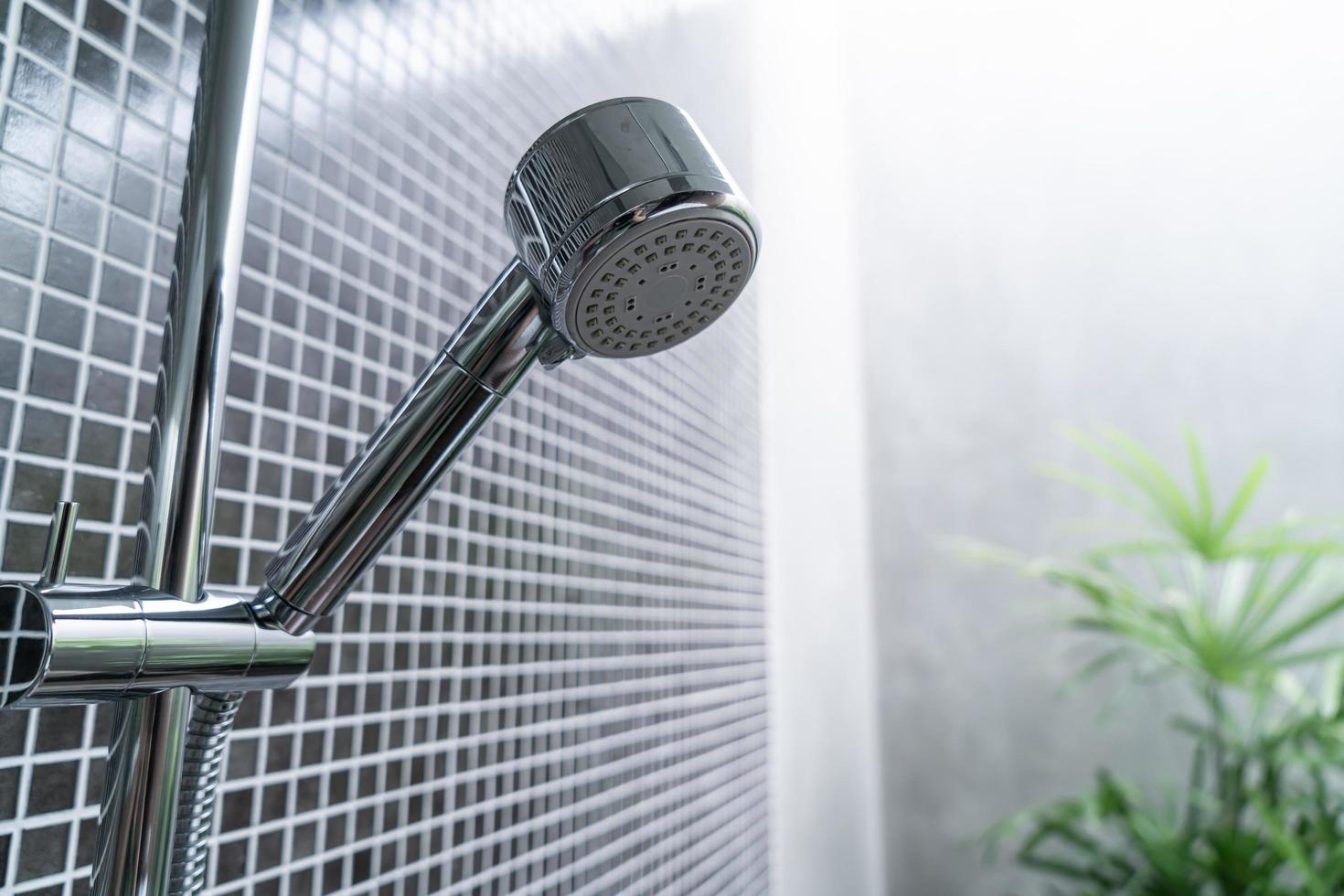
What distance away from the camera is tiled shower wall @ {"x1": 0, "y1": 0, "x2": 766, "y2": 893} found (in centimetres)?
30

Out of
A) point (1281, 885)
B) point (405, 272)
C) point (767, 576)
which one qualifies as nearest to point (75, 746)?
point (405, 272)

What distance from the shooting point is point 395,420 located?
250 millimetres

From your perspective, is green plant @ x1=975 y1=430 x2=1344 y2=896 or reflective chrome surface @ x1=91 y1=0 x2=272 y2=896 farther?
green plant @ x1=975 y1=430 x2=1344 y2=896

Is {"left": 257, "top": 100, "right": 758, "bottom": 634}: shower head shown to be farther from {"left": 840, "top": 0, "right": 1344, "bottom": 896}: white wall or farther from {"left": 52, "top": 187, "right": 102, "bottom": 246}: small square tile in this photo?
{"left": 840, "top": 0, "right": 1344, "bottom": 896}: white wall

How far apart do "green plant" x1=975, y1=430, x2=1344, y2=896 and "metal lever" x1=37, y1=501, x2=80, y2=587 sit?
1207 mm

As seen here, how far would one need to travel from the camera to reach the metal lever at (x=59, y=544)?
0.21 meters

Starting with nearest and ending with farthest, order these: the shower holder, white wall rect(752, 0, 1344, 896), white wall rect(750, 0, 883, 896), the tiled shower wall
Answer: the shower holder
the tiled shower wall
white wall rect(750, 0, 883, 896)
white wall rect(752, 0, 1344, 896)

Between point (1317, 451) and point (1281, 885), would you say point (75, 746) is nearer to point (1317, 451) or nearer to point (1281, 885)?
point (1281, 885)

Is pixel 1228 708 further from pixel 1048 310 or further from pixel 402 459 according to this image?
pixel 402 459

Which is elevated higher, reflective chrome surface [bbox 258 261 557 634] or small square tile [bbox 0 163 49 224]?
small square tile [bbox 0 163 49 224]

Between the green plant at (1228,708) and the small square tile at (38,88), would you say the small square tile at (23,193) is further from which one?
the green plant at (1228,708)

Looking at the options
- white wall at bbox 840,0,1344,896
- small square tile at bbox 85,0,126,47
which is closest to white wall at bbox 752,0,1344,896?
white wall at bbox 840,0,1344,896

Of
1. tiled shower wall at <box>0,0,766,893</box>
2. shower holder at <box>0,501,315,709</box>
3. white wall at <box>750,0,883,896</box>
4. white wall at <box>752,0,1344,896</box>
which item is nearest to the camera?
shower holder at <box>0,501,315,709</box>

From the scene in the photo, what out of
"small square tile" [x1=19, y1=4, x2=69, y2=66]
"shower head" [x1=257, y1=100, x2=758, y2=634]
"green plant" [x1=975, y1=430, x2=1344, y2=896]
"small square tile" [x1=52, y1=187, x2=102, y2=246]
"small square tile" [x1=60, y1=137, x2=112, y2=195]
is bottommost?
"green plant" [x1=975, y1=430, x2=1344, y2=896]
